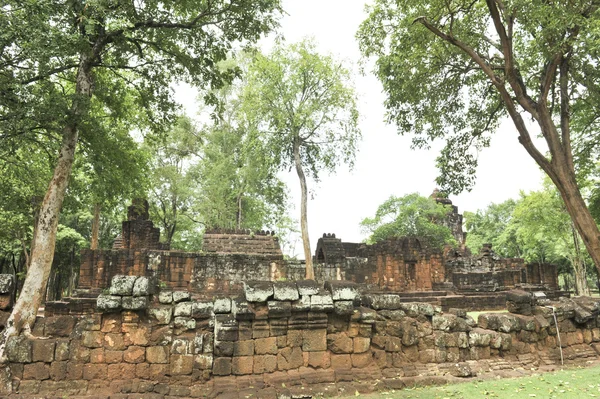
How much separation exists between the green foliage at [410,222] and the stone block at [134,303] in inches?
1059

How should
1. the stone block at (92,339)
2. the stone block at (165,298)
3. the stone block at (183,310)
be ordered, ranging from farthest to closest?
the stone block at (165,298) < the stone block at (183,310) < the stone block at (92,339)

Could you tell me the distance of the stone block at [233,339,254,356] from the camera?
18.1 ft

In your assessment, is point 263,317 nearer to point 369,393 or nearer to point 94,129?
point 369,393

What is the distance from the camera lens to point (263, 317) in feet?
18.3

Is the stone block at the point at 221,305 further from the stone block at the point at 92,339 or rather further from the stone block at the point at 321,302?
the stone block at the point at 92,339

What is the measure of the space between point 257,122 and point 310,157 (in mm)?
3407

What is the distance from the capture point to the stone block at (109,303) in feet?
17.7

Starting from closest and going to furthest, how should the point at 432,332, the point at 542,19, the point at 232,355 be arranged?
the point at 232,355 < the point at 432,332 < the point at 542,19

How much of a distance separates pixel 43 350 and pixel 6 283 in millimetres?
1380

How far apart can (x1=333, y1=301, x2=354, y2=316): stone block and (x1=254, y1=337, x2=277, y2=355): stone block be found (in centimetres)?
102

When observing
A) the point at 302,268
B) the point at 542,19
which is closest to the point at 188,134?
the point at 302,268

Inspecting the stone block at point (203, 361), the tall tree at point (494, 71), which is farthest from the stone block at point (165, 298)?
the tall tree at point (494, 71)

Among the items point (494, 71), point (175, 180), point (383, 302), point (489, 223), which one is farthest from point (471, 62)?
point (489, 223)

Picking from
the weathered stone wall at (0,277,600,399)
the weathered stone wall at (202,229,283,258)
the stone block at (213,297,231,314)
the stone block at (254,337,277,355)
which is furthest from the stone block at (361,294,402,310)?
the weathered stone wall at (202,229,283,258)
